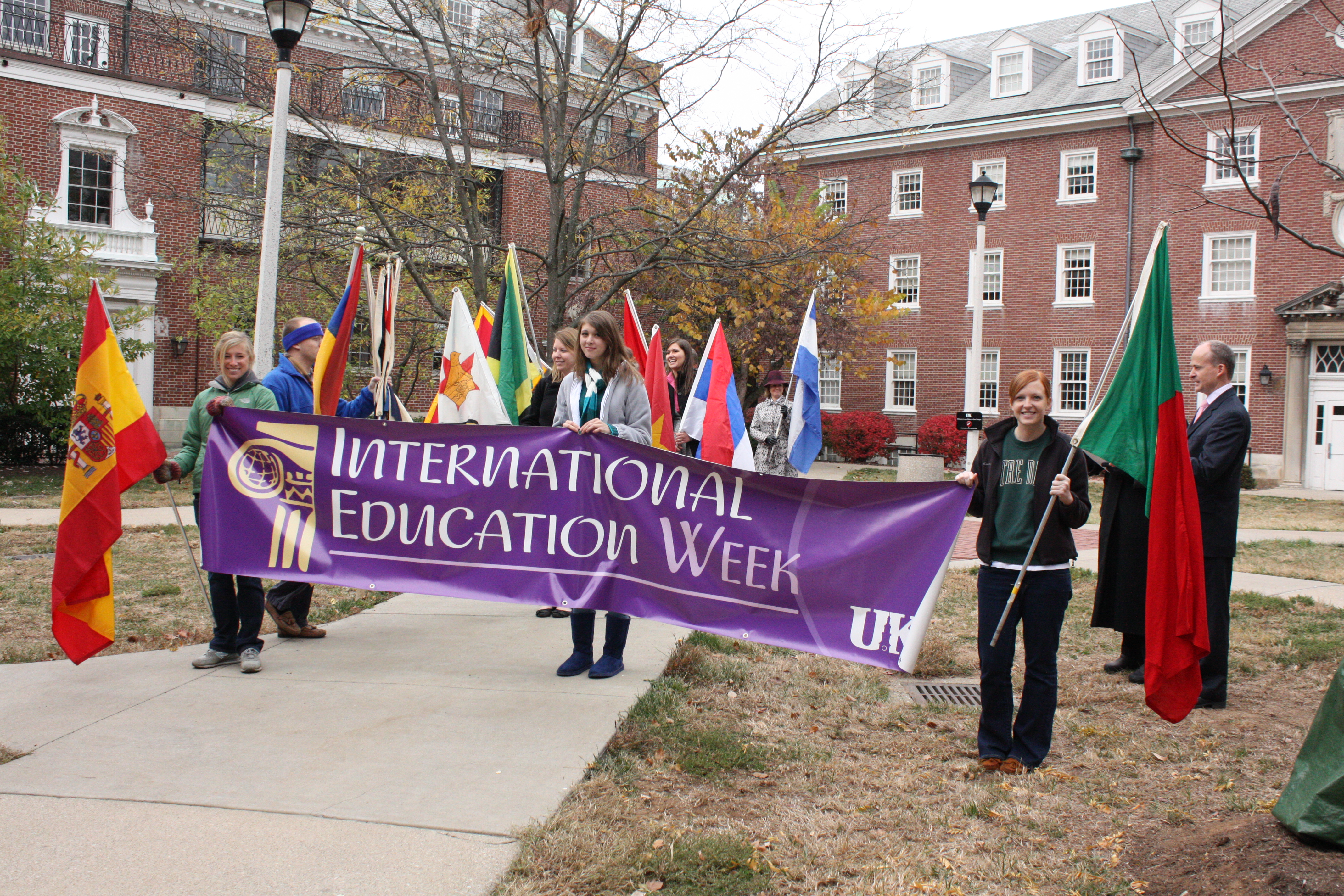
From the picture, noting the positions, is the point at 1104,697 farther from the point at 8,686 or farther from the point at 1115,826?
the point at 8,686

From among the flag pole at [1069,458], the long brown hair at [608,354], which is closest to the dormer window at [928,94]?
the long brown hair at [608,354]

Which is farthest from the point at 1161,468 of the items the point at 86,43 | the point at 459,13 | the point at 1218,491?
the point at 86,43

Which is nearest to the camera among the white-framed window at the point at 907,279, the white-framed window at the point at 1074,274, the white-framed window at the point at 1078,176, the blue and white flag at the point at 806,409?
the blue and white flag at the point at 806,409

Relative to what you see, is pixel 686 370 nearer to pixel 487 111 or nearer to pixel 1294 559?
pixel 1294 559

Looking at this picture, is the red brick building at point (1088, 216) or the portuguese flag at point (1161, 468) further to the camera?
the red brick building at point (1088, 216)

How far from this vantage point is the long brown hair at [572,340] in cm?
576

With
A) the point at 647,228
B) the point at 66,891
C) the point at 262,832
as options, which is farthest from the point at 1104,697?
the point at 647,228

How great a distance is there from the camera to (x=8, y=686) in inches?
205

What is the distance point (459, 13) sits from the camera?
698 inches

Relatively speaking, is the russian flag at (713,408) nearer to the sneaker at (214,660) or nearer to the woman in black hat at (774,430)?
the woman in black hat at (774,430)

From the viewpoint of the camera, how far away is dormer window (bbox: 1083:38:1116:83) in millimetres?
31344

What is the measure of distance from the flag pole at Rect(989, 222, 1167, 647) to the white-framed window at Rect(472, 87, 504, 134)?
13.1m

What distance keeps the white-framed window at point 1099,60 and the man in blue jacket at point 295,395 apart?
31104 mm

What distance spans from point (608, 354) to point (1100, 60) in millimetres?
31415
